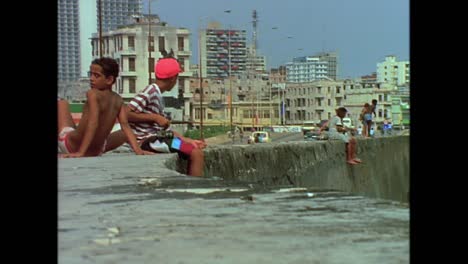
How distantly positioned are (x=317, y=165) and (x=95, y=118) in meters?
5.98

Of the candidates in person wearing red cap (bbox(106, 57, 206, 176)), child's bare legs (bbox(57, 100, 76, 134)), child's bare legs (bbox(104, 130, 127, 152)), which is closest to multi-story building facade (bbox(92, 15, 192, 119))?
person wearing red cap (bbox(106, 57, 206, 176))

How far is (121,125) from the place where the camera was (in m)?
11.9

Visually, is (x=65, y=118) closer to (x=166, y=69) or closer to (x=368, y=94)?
(x=166, y=69)

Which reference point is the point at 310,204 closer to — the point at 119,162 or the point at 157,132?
the point at 119,162

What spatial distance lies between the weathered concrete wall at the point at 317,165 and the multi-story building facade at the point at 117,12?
3698 mm

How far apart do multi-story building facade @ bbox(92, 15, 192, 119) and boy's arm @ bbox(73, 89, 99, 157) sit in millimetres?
2414

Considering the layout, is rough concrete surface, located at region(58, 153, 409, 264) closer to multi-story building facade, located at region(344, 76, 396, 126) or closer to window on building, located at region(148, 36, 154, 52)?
window on building, located at region(148, 36, 154, 52)

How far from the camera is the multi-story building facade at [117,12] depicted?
14625 millimetres

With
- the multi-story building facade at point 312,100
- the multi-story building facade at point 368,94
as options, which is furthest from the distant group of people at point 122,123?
the multi-story building facade at point 312,100

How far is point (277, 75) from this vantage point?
81250 millimetres

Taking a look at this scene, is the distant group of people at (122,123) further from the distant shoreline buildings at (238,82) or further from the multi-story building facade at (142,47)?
the multi-story building facade at (142,47)

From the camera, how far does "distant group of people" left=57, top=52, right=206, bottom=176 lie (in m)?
11.3
